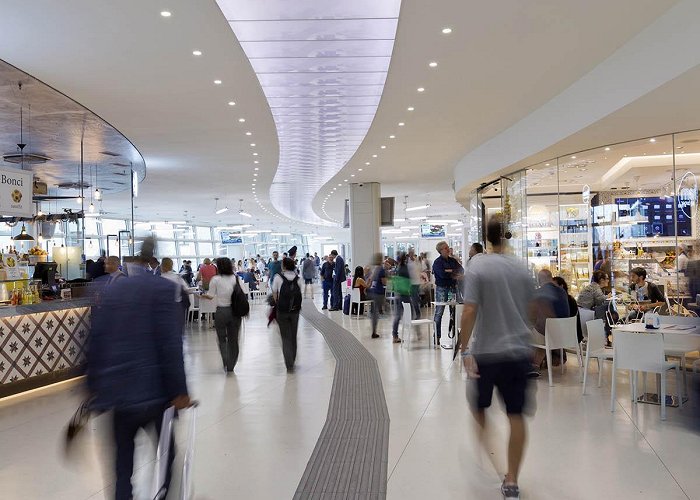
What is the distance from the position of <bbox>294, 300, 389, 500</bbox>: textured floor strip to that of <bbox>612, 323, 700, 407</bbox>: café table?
8.56 feet

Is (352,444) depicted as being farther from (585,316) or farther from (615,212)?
(615,212)

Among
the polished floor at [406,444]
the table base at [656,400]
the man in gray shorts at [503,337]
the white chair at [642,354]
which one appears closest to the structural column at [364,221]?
the polished floor at [406,444]

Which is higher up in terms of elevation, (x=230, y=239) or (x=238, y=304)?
(x=230, y=239)

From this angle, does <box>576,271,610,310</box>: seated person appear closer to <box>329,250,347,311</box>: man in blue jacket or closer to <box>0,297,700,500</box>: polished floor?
<box>0,297,700,500</box>: polished floor

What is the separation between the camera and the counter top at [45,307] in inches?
256

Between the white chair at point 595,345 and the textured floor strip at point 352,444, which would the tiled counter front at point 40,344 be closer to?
the textured floor strip at point 352,444

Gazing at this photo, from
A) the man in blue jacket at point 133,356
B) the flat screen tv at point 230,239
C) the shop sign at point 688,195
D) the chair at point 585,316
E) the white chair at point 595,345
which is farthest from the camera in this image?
the flat screen tv at point 230,239

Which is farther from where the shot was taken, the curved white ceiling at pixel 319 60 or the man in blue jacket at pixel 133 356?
the curved white ceiling at pixel 319 60

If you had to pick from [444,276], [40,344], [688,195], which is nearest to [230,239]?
[444,276]

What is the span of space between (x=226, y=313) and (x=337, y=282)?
9.53 meters

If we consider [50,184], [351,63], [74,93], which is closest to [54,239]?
[50,184]

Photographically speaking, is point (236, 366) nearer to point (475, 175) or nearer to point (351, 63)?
point (351, 63)

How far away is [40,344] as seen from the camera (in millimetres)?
7066

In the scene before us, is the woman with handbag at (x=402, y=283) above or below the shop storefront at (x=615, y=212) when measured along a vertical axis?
below
